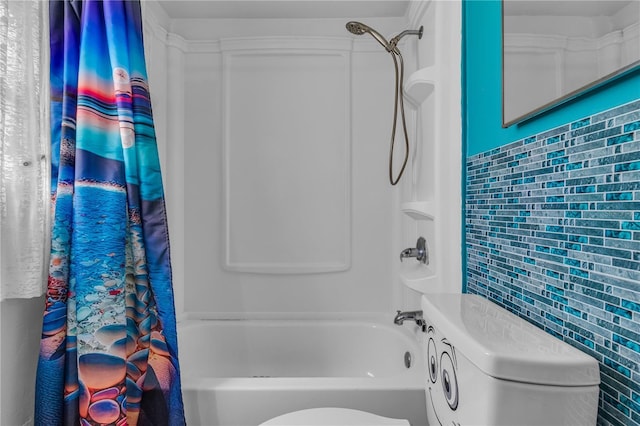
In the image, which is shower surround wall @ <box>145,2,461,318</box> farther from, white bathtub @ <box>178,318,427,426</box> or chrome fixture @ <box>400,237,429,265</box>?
chrome fixture @ <box>400,237,429,265</box>

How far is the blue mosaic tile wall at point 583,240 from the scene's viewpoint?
57cm

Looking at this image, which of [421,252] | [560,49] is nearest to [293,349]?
[421,252]

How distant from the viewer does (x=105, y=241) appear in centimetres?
106

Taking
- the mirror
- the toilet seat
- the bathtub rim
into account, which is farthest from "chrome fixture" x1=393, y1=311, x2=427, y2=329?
the mirror

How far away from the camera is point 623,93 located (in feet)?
1.93

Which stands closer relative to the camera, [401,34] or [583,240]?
[583,240]

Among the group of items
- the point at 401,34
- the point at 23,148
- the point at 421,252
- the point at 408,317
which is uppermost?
the point at 401,34

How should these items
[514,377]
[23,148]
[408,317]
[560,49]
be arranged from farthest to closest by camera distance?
[408,317]
[23,148]
[560,49]
[514,377]

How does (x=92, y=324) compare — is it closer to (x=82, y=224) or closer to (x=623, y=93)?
(x=82, y=224)

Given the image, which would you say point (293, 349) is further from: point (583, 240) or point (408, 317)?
point (583, 240)

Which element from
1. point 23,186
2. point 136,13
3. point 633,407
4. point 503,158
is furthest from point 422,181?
point 23,186

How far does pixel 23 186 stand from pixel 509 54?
4.39 feet

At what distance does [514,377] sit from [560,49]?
2.13ft

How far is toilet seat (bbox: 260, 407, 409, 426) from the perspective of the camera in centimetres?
99
